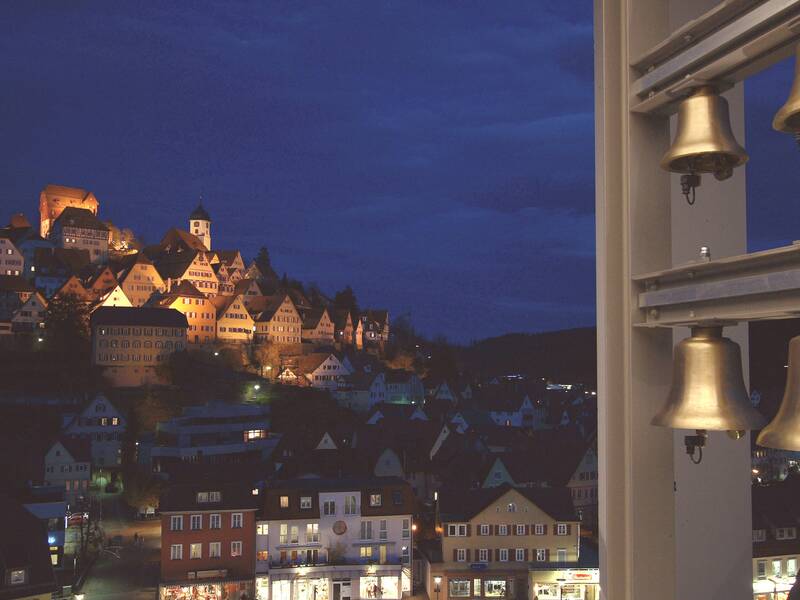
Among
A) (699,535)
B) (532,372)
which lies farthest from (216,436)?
(699,535)

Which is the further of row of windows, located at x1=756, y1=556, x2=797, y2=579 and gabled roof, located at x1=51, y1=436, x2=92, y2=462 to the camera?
gabled roof, located at x1=51, y1=436, x2=92, y2=462

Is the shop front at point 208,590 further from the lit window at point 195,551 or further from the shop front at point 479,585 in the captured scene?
the shop front at point 479,585

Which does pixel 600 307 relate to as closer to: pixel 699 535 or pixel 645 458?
pixel 645 458

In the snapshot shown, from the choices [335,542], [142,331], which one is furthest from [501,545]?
[142,331]

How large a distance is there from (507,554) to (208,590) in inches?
206

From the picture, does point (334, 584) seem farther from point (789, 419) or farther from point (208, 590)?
point (789, 419)

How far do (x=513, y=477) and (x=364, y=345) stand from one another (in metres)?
25.0

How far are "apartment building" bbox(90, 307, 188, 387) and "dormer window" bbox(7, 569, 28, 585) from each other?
19690 mm

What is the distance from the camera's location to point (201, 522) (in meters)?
12.8

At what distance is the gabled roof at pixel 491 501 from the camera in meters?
13.2

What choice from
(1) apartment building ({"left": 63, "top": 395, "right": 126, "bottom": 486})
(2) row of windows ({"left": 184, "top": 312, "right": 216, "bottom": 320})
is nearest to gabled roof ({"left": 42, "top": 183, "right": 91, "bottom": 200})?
(2) row of windows ({"left": 184, "top": 312, "right": 216, "bottom": 320})

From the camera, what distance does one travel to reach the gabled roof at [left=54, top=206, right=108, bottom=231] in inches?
1647

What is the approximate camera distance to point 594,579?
41.9 ft

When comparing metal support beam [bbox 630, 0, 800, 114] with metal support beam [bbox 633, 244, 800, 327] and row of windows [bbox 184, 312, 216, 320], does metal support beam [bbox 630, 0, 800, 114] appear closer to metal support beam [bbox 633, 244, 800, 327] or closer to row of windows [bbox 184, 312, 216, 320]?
metal support beam [bbox 633, 244, 800, 327]
